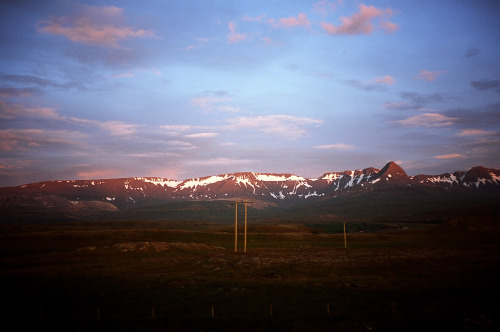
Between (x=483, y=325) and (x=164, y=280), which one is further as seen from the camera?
(x=164, y=280)

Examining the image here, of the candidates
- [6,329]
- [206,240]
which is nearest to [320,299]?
[6,329]

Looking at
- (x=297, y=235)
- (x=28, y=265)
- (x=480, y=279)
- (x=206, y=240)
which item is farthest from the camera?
(x=297, y=235)

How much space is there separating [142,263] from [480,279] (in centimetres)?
4918

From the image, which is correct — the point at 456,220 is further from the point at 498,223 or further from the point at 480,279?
the point at 480,279

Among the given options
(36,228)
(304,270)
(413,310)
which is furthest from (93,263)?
(36,228)

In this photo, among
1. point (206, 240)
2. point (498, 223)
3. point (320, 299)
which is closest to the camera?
point (320, 299)

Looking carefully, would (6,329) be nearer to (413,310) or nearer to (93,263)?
(413,310)

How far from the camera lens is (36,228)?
5531 inches

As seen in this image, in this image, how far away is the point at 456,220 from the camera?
14112 cm

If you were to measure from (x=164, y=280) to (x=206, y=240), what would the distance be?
60565 mm

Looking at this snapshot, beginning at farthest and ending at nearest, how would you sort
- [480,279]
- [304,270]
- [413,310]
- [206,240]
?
[206,240] < [304,270] < [480,279] < [413,310]

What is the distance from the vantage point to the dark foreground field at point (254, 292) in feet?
86.8

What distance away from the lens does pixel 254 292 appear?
37656 mm

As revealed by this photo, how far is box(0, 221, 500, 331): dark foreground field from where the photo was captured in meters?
26.5
